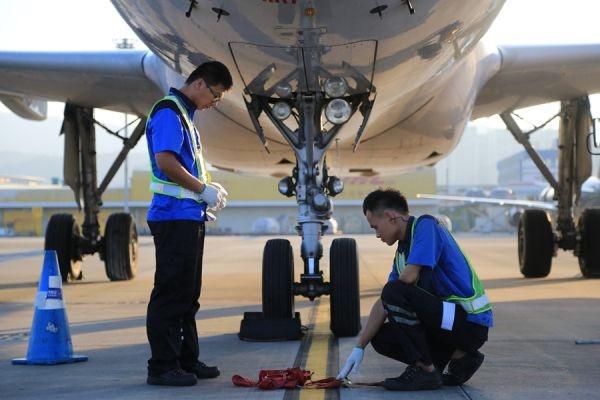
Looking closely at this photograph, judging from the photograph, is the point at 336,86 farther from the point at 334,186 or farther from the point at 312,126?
the point at 334,186

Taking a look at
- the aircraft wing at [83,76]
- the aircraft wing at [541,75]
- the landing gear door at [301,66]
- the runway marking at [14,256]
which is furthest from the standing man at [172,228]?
the runway marking at [14,256]

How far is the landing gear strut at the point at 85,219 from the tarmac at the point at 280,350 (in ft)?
3.67

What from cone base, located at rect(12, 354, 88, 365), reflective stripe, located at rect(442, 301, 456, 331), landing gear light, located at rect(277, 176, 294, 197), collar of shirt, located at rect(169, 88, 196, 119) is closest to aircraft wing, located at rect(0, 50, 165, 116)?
landing gear light, located at rect(277, 176, 294, 197)

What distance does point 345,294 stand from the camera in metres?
7.31

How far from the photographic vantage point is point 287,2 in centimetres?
A: 622

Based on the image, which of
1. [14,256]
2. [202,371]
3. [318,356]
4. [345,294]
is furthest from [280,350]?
[14,256]

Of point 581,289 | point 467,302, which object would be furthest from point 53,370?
point 581,289

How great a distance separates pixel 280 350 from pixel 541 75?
651 centimetres

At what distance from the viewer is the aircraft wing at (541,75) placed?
1147cm

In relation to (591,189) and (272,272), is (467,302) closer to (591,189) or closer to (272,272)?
(272,272)

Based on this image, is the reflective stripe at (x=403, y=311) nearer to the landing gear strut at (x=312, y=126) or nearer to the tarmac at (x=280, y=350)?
the tarmac at (x=280, y=350)

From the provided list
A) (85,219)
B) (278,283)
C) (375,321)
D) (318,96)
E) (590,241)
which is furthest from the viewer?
(590,241)

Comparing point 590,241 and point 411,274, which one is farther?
point 590,241

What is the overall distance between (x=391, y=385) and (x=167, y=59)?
12.4ft
